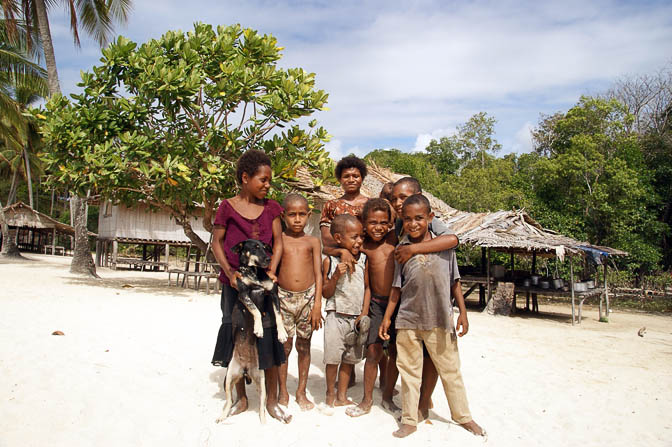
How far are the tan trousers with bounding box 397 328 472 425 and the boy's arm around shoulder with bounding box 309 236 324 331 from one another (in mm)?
637

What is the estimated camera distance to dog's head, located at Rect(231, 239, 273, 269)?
305 cm

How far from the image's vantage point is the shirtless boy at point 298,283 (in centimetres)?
337

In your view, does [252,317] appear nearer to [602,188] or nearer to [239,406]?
[239,406]

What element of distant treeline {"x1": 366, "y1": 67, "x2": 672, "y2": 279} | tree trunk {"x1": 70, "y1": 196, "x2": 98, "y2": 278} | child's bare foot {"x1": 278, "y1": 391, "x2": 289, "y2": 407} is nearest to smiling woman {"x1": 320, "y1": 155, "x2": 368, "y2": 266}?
child's bare foot {"x1": 278, "y1": 391, "x2": 289, "y2": 407}

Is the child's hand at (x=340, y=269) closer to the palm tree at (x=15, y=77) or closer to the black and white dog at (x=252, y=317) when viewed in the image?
the black and white dog at (x=252, y=317)

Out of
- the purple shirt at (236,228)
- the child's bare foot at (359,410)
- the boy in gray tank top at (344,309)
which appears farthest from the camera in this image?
the boy in gray tank top at (344,309)

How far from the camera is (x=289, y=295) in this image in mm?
3379

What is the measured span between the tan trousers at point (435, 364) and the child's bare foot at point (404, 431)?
0.04 meters

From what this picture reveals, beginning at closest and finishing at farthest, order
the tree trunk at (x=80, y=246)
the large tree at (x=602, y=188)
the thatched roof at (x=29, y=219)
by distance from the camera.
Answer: the tree trunk at (x=80, y=246) → the large tree at (x=602, y=188) → the thatched roof at (x=29, y=219)

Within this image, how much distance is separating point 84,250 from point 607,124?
18482mm

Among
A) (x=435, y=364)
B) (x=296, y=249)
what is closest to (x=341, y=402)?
(x=435, y=364)

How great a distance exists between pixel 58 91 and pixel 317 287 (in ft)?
40.6

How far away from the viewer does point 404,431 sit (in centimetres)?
A: 302

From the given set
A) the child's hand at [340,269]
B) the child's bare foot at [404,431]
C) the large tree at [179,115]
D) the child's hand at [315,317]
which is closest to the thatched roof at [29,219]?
the large tree at [179,115]
